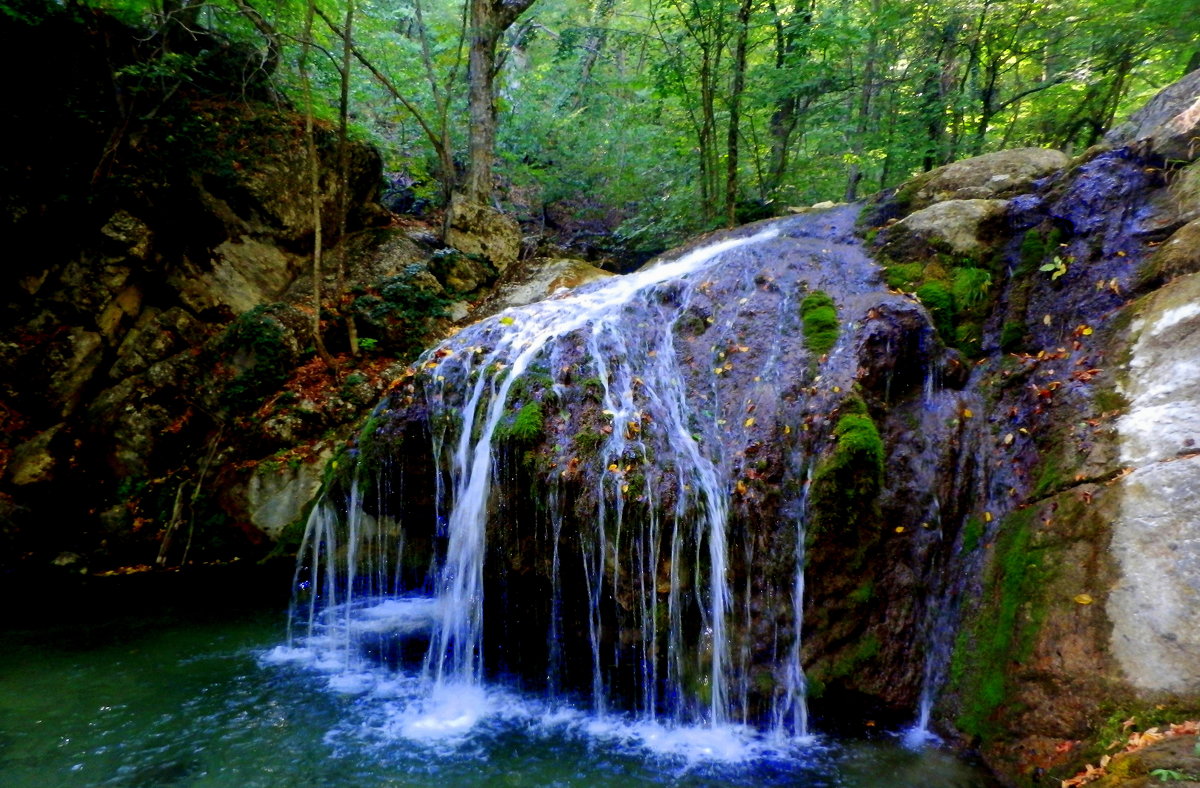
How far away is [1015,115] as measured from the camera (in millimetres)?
10711

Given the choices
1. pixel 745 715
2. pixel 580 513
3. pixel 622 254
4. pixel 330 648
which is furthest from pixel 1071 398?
pixel 622 254

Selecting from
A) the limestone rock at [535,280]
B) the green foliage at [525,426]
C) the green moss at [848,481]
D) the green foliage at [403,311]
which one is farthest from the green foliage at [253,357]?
the green moss at [848,481]

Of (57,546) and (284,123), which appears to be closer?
(57,546)

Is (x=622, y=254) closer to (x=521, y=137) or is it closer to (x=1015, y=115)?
(x=521, y=137)

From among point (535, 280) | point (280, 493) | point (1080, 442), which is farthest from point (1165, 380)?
point (280, 493)

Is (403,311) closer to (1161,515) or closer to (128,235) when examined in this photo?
(128,235)

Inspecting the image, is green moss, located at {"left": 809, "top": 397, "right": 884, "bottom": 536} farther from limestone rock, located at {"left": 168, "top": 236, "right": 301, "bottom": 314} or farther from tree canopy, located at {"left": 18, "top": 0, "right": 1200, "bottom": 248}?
limestone rock, located at {"left": 168, "top": 236, "right": 301, "bottom": 314}

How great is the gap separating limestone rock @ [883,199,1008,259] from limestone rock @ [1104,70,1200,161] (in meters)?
1.23

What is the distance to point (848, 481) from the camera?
472 centimetres

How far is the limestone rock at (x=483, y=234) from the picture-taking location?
39.0 feet

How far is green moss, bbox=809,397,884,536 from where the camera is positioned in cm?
466

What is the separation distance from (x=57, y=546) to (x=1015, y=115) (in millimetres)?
16365

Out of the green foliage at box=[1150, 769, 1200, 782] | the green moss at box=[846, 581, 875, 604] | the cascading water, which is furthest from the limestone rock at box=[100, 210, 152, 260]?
the green foliage at box=[1150, 769, 1200, 782]

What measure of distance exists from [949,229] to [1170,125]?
1.91 m
